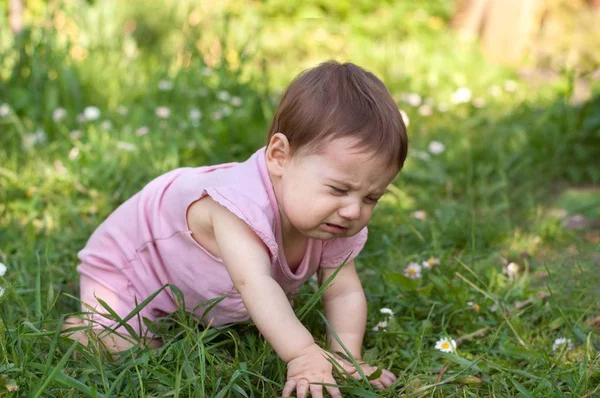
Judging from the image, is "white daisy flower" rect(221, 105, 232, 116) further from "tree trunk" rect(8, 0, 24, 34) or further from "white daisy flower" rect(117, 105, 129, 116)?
"tree trunk" rect(8, 0, 24, 34)

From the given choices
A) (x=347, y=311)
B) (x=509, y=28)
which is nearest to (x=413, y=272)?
(x=347, y=311)

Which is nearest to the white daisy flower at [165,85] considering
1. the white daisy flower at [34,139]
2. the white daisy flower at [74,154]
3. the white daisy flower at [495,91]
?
the white daisy flower at [34,139]

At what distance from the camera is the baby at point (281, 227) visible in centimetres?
182

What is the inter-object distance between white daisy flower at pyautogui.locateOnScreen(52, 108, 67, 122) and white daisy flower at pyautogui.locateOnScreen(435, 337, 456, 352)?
2167 mm

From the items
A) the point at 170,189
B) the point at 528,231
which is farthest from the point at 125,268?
the point at 528,231

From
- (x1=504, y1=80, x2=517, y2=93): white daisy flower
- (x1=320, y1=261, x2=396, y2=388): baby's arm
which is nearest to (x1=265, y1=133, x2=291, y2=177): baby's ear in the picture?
(x1=320, y1=261, x2=396, y2=388): baby's arm

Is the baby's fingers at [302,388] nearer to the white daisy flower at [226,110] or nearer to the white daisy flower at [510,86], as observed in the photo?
the white daisy flower at [226,110]

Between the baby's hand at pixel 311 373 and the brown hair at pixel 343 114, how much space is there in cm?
46

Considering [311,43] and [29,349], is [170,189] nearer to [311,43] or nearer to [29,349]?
[29,349]

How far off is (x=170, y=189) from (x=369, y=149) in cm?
65

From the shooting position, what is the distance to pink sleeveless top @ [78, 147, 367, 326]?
1973 mm

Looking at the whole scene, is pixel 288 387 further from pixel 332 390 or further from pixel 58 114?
pixel 58 114

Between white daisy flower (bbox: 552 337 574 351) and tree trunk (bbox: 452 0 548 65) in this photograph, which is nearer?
white daisy flower (bbox: 552 337 574 351)

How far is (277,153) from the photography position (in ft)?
6.38
